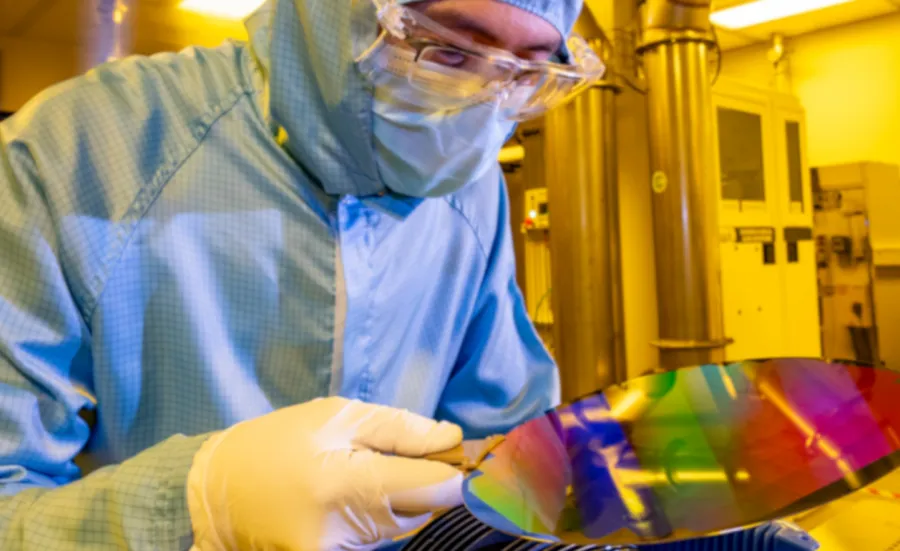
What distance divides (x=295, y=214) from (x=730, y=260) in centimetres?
267

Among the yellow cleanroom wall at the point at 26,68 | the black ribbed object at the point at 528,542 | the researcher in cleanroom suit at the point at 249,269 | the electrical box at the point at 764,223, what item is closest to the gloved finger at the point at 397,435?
the researcher in cleanroom suit at the point at 249,269

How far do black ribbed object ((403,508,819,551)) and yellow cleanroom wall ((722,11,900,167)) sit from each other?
5.30 meters

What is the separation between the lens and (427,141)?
0.87 metres

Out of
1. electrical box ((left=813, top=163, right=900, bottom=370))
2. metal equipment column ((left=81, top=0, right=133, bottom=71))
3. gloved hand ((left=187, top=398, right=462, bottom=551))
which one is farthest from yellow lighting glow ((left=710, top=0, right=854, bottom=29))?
gloved hand ((left=187, top=398, right=462, bottom=551))

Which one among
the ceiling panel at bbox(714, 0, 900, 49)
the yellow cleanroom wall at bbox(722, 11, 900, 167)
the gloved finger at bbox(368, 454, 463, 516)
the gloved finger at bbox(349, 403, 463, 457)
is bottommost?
the gloved finger at bbox(368, 454, 463, 516)

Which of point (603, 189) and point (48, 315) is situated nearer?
point (48, 315)

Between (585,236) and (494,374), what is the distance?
1.79 meters

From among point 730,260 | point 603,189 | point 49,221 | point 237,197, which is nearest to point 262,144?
point 237,197

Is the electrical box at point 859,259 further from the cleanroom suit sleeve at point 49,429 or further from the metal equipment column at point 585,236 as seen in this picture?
the cleanroom suit sleeve at point 49,429

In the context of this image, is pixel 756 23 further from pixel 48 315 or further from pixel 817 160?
pixel 48 315

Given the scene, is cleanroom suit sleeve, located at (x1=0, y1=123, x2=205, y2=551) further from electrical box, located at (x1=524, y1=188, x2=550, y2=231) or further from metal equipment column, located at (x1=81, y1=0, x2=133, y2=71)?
metal equipment column, located at (x1=81, y1=0, x2=133, y2=71)

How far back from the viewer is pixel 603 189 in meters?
2.84

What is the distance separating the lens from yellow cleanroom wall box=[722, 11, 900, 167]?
16.8 ft

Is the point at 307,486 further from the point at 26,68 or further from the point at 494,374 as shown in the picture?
the point at 26,68
